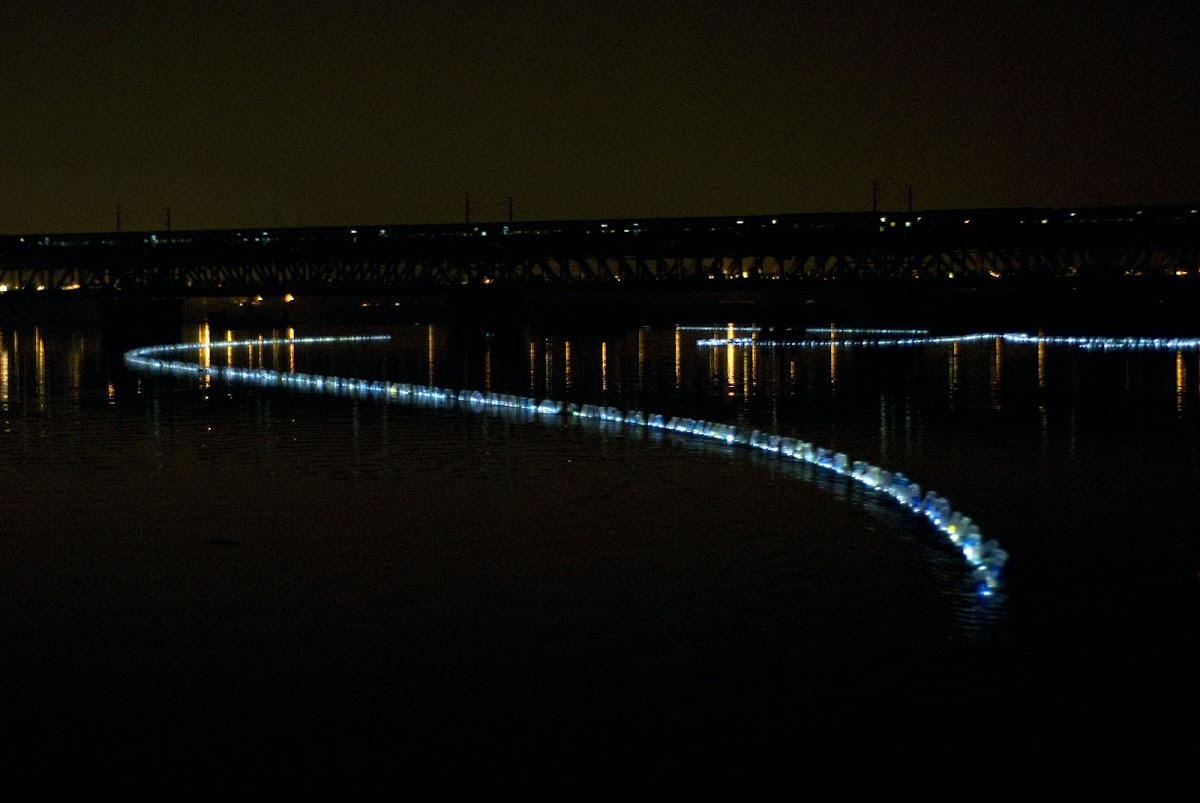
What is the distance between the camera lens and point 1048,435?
2989cm

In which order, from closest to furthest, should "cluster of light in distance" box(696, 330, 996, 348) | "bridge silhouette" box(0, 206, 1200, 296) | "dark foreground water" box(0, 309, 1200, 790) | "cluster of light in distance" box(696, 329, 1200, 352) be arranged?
"dark foreground water" box(0, 309, 1200, 790) < "cluster of light in distance" box(696, 329, 1200, 352) < "cluster of light in distance" box(696, 330, 996, 348) < "bridge silhouette" box(0, 206, 1200, 296)

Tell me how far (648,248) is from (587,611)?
93.1 m

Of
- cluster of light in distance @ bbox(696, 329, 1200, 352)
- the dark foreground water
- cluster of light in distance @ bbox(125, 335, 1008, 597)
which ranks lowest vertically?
the dark foreground water

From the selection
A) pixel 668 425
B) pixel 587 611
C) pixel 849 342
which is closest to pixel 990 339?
pixel 849 342

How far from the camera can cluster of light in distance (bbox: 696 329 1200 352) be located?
70.3 metres

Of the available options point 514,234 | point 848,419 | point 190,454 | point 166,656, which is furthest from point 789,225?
point 166,656

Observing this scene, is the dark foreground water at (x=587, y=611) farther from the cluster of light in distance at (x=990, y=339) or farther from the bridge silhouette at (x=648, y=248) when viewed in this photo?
the bridge silhouette at (x=648, y=248)

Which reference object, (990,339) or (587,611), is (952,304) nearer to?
(990,339)

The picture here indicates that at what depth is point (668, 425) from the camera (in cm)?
3284

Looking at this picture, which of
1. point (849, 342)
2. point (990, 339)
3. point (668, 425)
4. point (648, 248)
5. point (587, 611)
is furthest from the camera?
point (648, 248)

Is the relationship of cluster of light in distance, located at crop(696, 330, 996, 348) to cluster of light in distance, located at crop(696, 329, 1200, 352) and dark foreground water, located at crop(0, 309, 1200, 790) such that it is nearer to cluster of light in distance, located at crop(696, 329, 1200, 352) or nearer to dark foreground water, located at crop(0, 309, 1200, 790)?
cluster of light in distance, located at crop(696, 329, 1200, 352)

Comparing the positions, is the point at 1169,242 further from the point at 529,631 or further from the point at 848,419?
the point at 529,631

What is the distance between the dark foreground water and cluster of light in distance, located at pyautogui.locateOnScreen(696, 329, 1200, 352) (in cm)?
4270

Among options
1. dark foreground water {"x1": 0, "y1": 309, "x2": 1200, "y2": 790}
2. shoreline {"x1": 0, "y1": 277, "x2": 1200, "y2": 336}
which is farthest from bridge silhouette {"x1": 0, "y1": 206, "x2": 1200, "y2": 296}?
dark foreground water {"x1": 0, "y1": 309, "x2": 1200, "y2": 790}
